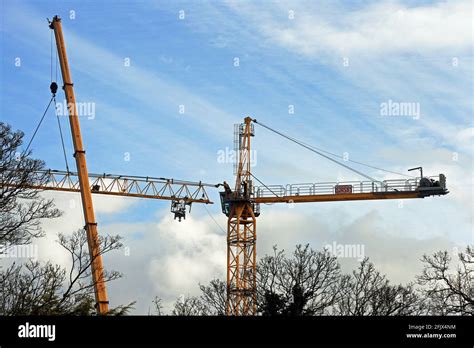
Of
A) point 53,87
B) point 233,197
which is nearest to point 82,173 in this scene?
point 53,87

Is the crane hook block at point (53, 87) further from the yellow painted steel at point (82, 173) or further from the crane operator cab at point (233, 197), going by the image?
the crane operator cab at point (233, 197)

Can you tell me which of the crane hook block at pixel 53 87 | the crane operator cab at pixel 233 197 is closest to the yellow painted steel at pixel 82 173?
the crane hook block at pixel 53 87

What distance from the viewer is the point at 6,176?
115ft

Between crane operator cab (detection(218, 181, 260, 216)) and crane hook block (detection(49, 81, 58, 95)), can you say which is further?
crane operator cab (detection(218, 181, 260, 216))

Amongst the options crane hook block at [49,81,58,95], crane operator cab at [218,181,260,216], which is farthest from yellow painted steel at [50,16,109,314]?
crane operator cab at [218,181,260,216]

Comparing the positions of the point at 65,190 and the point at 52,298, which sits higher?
the point at 65,190

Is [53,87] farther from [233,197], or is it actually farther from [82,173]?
[233,197]

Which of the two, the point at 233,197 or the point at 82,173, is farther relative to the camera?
the point at 233,197

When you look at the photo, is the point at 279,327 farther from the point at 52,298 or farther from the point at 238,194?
the point at 238,194

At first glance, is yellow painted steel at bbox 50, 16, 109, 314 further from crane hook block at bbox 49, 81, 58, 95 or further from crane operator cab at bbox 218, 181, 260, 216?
crane operator cab at bbox 218, 181, 260, 216

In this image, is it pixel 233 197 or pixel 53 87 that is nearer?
pixel 53 87

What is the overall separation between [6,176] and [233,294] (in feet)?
122

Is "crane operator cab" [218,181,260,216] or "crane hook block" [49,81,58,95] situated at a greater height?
"crane hook block" [49,81,58,95]

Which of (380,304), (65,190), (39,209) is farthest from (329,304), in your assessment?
(65,190)
